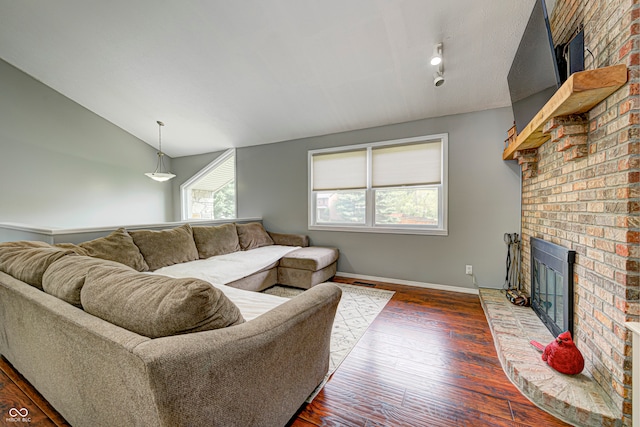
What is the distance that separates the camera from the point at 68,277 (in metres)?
1.21

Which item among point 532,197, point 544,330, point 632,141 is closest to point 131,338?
point 632,141

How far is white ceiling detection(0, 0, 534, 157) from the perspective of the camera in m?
2.27

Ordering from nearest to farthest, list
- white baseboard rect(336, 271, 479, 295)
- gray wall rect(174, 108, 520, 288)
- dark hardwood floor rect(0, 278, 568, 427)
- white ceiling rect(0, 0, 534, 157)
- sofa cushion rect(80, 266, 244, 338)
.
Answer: sofa cushion rect(80, 266, 244, 338) → dark hardwood floor rect(0, 278, 568, 427) → white ceiling rect(0, 0, 534, 157) → gray wall rect(174, 108, 520, 288) → white baseboard rect(336, 271, 479, 295)

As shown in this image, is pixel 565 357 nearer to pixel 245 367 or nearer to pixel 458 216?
pixel 245 367

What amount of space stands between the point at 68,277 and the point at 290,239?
3.30 metres

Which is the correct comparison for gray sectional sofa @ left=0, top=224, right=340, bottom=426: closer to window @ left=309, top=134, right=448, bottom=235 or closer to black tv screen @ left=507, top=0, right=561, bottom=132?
black tv screen @ left=507, top=0, right=561, bottom=132

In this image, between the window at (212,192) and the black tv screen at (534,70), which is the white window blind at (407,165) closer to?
the black tv screen at (534,70)

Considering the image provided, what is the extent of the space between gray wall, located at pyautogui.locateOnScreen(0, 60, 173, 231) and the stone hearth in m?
6.00

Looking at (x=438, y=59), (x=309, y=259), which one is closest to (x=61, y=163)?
(x=309, y=259)

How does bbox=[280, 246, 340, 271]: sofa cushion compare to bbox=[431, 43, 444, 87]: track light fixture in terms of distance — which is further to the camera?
bbox=[280, 246, 340, 271]: sofa cushion

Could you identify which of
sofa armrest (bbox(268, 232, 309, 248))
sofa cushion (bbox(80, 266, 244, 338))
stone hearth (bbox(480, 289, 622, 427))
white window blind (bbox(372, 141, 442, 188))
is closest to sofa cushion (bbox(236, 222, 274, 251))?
sofa armrest (bbox(268, 232, 309, 248))

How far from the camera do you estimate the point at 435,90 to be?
3.00m

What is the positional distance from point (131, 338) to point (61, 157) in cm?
535

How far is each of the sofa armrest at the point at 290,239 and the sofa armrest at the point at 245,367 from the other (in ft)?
A: 9.38
